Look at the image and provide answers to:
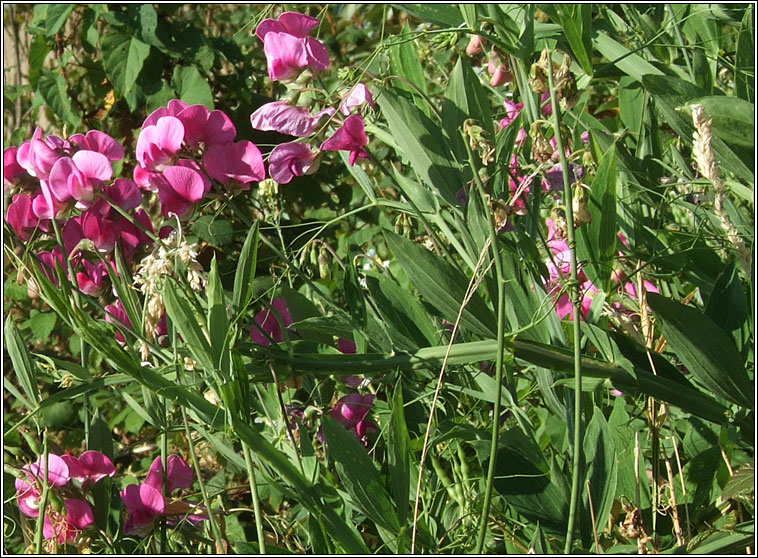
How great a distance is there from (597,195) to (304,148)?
0.27 meters

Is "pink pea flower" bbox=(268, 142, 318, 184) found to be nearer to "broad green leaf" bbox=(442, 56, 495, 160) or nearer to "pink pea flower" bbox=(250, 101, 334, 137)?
"pink pea flower" bbox=(250, 101, 334, 137)

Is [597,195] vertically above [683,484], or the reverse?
[597,195]

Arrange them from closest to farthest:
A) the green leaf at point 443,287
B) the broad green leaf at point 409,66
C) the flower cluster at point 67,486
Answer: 1. the green leaf at point 443,287
2. the flower cluster at point 67,486
3. the broad green leaf at point 409,66

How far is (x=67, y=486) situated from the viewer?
84cm

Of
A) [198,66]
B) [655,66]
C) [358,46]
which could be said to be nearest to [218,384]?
[655,66]

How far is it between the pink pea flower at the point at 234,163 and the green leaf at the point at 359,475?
10.3 inches

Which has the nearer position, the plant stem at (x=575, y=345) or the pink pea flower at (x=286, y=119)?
the plant stem at (x=575, y=345)

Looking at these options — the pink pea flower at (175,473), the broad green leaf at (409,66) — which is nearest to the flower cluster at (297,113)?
the broad green leaf at (409,66)

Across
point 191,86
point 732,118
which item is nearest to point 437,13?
point 732,118

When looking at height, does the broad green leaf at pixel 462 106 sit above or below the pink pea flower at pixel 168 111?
below

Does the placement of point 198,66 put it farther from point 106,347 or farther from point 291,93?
point 106,347

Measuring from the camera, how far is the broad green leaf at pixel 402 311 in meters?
0.76

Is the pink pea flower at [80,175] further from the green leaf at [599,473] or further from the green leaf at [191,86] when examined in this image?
the green leaf at [191,86]

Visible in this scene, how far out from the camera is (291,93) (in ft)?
2.64
